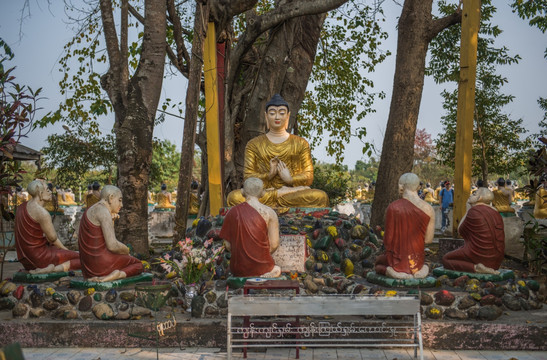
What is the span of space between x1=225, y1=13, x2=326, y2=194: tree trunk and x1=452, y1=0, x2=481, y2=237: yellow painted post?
400cm

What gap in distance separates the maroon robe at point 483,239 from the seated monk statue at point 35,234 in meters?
5.03

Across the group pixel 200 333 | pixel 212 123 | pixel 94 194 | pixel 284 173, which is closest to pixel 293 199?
pixel 284 173

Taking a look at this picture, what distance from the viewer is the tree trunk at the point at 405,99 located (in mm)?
10461

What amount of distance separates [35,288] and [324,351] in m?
3.23

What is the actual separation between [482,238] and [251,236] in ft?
8.86

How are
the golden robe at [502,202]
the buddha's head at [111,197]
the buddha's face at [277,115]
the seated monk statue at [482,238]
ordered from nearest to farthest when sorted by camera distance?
1. the buddha's head at [111,197]
2. the seated monk statue at [482,238]
3. the buddha's face at [277,115]
4. the golden robe at [502,202]

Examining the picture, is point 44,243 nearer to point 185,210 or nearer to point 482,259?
point 185,210

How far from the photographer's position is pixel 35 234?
23.1 feet

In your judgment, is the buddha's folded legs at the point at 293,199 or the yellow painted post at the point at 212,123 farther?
the yellow painted post at the point at 212,123

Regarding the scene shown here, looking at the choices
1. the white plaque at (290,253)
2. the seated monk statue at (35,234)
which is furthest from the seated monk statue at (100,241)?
the white plaque at (290,253)

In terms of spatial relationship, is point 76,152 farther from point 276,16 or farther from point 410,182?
point 410,182

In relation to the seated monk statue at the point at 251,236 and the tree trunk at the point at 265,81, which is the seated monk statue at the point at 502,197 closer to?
the tree trunk at the point at 265,81

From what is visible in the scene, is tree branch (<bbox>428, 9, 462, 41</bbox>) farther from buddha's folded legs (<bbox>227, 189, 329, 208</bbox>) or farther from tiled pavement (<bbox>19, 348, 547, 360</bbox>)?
tiled pavement (<bbox>19, 348, 547, 360</bbox>)

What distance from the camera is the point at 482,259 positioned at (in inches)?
259
